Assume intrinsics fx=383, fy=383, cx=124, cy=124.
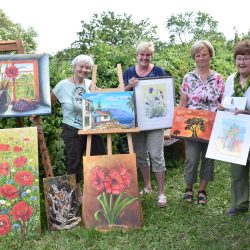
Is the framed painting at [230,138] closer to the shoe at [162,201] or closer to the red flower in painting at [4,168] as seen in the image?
the shoe at [162,201]

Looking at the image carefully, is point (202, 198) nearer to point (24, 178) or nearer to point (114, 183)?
point (114, 183)

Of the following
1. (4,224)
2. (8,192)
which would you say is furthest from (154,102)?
(4,224)

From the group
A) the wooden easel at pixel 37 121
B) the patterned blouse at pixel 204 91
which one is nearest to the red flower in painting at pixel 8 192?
the wooden easel at pixel 37 121

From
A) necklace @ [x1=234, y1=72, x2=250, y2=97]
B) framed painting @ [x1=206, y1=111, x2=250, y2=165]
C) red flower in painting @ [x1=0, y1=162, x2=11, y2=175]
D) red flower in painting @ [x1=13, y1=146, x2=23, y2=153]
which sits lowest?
red flower in painting @ [x1=0, y1=162, x2=11, y2=175]

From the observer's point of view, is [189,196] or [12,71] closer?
[12,71]

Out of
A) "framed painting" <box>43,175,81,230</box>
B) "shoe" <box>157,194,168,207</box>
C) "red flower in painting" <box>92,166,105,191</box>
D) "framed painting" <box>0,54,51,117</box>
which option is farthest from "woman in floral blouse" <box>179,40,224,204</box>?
"framed painting" <box>0,54,51,117</box>

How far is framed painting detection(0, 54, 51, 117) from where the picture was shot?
3566 mm

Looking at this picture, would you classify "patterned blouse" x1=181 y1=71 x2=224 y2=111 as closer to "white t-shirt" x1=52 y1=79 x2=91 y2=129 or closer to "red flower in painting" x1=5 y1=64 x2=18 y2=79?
"white t-shirt" x1=52 y1=79 x2=91 y2=129

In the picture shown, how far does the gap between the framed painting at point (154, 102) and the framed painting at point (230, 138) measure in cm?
59

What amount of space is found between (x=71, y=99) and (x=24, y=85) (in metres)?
0.48

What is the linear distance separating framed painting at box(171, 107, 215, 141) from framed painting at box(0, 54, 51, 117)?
3.96ft

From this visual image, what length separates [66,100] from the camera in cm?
353

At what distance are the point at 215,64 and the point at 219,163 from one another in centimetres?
311

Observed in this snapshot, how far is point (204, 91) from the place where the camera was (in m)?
3.53
